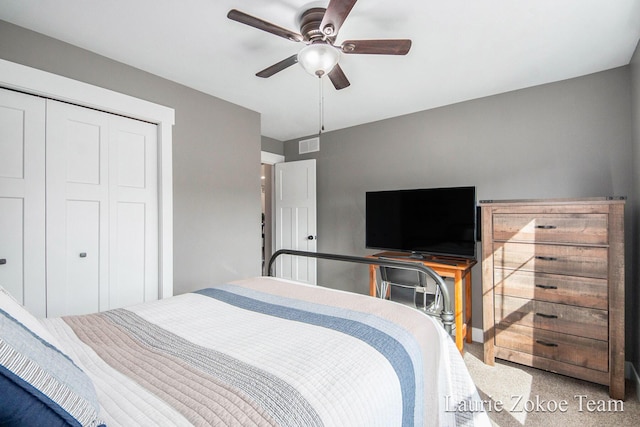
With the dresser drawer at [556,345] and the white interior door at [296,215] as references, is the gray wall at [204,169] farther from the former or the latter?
the dresser drawer at [556,345]

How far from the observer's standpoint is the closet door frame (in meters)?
1.86

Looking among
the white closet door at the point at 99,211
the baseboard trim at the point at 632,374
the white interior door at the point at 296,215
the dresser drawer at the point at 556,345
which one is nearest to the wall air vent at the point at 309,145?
the white interior door at the point at 296,215

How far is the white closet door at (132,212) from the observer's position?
91.5 inches

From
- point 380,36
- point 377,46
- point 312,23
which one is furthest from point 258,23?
point 380,36

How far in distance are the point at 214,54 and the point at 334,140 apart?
2.09 meters

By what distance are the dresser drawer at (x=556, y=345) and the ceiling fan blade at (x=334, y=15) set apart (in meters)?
2.52

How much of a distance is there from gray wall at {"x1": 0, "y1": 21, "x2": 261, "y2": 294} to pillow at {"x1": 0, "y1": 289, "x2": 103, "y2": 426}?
220 cm

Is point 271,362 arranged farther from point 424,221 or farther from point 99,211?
point 424,221

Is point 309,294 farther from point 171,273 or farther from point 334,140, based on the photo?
point 334,140

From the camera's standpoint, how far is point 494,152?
2.83 meters

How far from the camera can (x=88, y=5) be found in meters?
1.68

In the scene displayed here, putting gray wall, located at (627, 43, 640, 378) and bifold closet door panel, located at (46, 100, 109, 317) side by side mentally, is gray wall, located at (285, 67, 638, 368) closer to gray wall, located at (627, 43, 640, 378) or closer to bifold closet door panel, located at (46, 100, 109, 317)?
gray wall, located at (627, 43, 640, 378)

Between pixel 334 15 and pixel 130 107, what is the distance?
188cm

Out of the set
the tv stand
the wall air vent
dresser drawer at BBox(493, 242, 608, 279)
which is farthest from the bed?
the wall air vent
